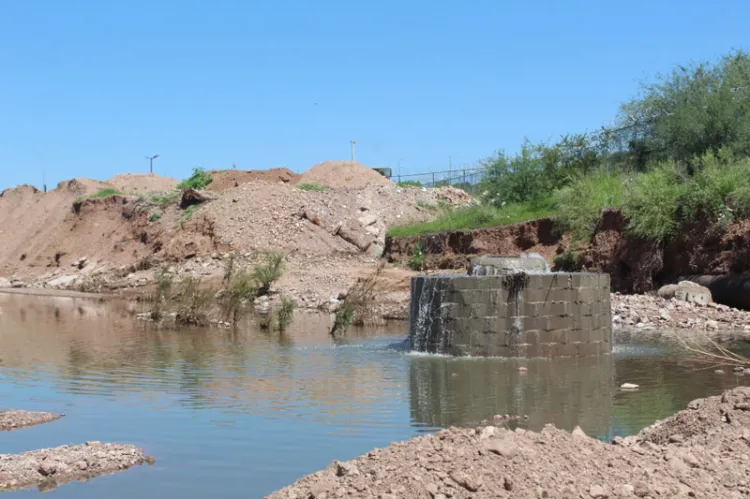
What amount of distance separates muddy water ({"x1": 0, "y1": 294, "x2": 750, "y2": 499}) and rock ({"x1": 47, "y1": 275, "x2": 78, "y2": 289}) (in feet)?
97.7

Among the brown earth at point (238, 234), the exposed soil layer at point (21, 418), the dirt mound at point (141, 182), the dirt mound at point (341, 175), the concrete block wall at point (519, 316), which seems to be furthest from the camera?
the dirt mound at point (141, 182)

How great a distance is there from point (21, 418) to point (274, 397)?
300 centimetres

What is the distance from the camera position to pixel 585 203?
106 ft

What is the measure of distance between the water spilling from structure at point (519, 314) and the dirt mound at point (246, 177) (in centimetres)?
3884

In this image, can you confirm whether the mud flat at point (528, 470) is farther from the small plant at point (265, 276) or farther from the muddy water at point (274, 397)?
the small plant at point (265, 276)

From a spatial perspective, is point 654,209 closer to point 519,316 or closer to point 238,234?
point 519,316

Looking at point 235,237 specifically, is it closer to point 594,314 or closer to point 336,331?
point 336,331

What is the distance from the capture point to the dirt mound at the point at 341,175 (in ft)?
187

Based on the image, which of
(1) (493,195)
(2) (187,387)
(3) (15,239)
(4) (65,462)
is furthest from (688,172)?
(3) (15,239)

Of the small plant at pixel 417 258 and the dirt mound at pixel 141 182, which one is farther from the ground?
the dirt mound at pixel 141 182

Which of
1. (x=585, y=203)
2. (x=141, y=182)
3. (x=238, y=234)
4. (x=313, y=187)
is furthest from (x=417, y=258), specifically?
(x=141, y=182)

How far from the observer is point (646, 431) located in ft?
28.1

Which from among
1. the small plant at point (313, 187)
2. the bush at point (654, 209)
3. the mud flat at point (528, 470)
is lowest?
the mud flat at point (528, 470)

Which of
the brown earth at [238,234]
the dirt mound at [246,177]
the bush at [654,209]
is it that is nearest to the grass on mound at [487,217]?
the brown earth at [238,234]
